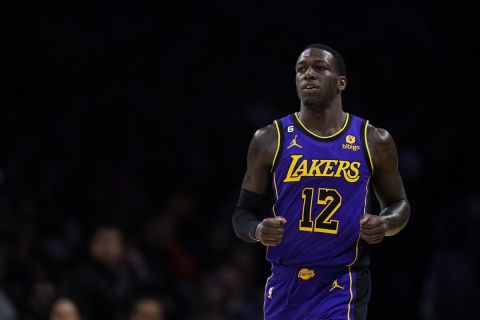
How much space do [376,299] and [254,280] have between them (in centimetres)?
138

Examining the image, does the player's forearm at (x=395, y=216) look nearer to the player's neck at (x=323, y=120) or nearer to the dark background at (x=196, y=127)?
the player's neck at (x=323, y=120)

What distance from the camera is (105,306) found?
9133mm

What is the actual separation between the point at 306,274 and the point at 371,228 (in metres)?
0.50

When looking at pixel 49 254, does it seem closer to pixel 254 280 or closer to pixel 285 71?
pixel 254 280

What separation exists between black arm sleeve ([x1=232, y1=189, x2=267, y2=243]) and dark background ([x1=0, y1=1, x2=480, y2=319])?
3.93 metres

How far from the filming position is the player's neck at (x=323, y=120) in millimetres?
5621

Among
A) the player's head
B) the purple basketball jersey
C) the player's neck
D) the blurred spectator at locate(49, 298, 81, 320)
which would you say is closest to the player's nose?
the player's head

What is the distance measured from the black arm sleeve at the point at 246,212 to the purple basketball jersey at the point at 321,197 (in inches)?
5.8

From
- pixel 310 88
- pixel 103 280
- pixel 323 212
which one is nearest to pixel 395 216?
pixel 323 212

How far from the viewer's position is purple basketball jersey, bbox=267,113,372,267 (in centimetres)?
543

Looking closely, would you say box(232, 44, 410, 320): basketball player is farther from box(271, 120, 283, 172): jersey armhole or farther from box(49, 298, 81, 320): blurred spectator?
box(49, 298, 81, 320): blurred spectator

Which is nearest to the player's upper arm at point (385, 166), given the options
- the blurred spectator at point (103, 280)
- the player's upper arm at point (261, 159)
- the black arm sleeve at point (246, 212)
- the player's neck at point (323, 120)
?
the player's neck at point (323, 120)

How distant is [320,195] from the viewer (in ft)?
17.9

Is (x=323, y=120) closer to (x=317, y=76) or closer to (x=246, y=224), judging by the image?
(x=317, y=76)
